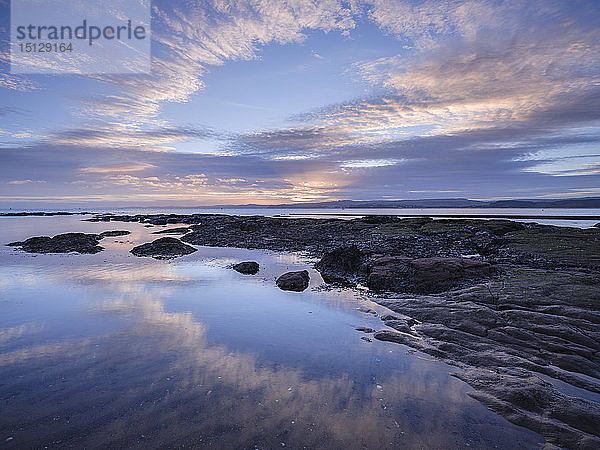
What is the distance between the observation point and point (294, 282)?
18422 mm

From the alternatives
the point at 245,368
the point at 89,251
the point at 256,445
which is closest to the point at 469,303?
Result: the point at 245,368

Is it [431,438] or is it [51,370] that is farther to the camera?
[51,370]

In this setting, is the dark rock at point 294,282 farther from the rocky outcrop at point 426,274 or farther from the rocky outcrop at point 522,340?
the rocky outcrop at point 522,340

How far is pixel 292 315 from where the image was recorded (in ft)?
43.9

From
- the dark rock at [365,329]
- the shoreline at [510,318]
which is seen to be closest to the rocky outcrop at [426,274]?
the shoreline at [510,318]

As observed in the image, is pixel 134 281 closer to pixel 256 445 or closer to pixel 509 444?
pixel 256 445

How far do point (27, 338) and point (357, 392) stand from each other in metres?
11.5

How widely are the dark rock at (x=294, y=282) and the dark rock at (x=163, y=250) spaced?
1534 centimetres

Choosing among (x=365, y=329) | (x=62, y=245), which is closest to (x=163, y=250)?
(x=62, y=245)

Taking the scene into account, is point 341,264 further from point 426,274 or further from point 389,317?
point 389,317

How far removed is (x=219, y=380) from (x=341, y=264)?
647 inches

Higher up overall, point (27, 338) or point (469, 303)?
point (469, 303)

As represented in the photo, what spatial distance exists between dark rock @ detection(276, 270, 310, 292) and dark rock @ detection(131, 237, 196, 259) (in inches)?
604

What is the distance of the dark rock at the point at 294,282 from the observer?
59.1ft
